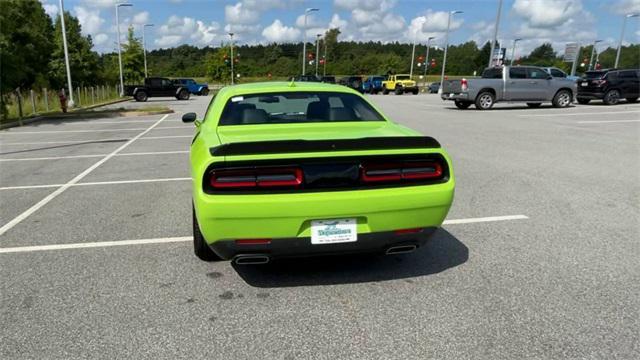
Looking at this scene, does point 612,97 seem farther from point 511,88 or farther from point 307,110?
point 307,110

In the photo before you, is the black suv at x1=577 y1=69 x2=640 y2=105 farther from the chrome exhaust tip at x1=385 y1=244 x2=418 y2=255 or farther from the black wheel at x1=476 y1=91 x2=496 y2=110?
the chrome exhaust tip at x1=385 y1=244 x2=418 y2=255

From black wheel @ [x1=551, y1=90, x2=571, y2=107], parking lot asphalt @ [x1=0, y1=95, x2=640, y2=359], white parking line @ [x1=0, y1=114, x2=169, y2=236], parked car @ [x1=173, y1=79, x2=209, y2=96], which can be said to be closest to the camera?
parking lot asphalt @ [x1=0, y1=95, x2=640, y2=359]

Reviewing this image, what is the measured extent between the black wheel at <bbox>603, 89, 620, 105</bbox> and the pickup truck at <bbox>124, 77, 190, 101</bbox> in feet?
93.4

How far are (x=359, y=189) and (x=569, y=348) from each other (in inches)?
61.5

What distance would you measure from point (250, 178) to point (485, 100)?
18999 mm

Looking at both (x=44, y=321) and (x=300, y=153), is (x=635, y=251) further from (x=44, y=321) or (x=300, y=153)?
(x=44, y=321)

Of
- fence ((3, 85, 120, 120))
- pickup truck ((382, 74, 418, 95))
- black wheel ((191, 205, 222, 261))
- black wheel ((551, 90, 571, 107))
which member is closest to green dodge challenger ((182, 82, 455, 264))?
black wheel ((191, 205, 222, 261))

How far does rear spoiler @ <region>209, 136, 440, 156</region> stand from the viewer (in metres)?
3.01

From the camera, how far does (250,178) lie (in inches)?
119

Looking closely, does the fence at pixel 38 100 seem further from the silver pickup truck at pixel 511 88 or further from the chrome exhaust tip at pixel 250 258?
the silver pickup truck at pixel 511 88

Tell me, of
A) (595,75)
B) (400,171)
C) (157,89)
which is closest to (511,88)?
(595,75)

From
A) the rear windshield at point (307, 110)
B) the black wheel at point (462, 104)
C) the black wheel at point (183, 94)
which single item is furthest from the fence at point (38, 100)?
the black wheel at point (462, 104)

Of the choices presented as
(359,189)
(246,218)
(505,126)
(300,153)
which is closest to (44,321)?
(246,218)

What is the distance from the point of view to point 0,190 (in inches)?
261
